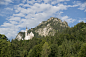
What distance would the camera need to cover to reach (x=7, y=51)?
68.5m

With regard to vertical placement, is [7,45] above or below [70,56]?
above

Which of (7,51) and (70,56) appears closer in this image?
(70,56)

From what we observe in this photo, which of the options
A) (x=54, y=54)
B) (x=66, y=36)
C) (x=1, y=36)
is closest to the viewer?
(x=54, y=54)

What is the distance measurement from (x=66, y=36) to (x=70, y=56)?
45626 mm

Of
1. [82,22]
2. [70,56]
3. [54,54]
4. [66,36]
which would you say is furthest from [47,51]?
[82,22]

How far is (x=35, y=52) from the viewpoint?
2798 inches

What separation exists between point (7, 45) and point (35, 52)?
1736 cm

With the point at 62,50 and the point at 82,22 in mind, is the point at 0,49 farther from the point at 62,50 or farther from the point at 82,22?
the point at 82,22

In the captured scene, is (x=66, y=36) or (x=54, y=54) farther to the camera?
(x=66, y=36)

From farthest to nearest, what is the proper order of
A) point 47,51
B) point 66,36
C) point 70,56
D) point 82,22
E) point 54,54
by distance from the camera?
point 82,22 → point 66,36 → point 54,54 → point 47,51 → point 70,56

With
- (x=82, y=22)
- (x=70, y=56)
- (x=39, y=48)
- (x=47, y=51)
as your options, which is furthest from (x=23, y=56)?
Answer: (x=82, y=22)

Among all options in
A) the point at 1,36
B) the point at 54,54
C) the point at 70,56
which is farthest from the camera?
the point at 1,36

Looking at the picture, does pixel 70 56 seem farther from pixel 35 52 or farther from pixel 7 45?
pixel 7 45

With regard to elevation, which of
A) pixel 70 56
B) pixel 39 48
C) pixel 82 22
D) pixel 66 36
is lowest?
pixel 70 56
